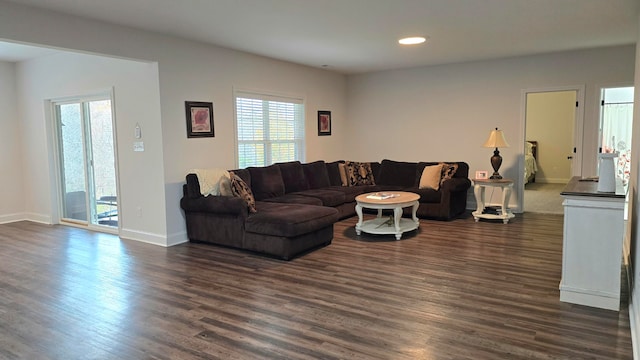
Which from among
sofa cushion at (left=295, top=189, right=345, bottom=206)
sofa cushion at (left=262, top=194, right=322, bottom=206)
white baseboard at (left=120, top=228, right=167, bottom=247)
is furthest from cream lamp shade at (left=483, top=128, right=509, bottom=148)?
white baseboard at (left=120, top=228, right=167, bottom=247)

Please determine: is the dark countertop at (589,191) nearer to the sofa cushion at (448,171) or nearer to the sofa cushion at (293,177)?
the sofa cushion at (448,171)

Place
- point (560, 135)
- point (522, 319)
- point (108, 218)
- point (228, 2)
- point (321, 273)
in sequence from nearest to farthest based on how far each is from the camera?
point (522, 319) < point (228, 2) < point (321, 273) < point (108, 218) < point (560, 135)

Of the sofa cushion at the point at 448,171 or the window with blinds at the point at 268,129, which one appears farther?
the sofa cushion at the point at 448,171

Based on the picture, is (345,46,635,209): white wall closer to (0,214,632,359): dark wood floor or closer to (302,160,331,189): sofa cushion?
(302,160,331,189): sofa cushion

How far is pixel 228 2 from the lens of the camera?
3680mm

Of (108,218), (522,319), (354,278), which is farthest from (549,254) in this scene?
(108,218)

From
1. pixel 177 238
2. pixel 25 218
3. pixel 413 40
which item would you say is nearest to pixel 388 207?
pixel 413 40

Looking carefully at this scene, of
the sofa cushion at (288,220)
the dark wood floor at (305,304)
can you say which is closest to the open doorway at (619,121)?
the dark wood floor at (305,304)

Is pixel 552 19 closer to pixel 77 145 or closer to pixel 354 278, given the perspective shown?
pixel 354 278

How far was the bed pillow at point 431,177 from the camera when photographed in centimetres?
652

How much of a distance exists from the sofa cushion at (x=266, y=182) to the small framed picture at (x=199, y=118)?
79 centimetres

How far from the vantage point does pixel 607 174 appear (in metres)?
3.20

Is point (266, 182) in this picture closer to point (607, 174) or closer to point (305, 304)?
point (305, 304)

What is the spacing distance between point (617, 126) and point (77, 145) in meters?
8.86
